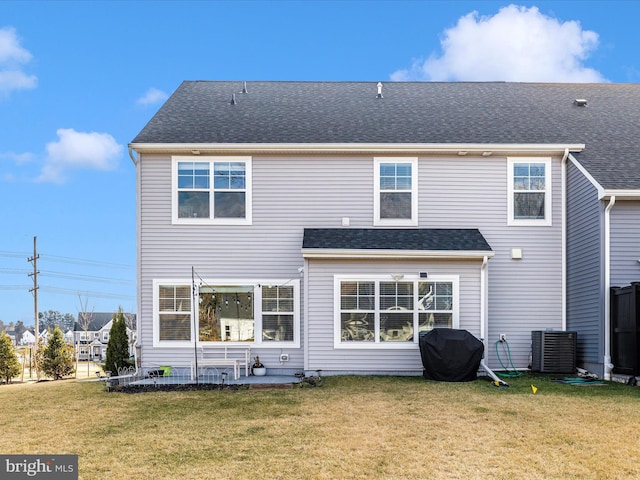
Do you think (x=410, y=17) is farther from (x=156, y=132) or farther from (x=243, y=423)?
(x=243, y=423)

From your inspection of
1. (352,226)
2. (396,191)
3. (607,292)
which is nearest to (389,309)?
(352,226)

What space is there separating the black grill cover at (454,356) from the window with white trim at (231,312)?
3157 millimetres

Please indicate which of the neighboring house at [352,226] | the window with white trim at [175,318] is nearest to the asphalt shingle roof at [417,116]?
the neighboring house at [352,226]

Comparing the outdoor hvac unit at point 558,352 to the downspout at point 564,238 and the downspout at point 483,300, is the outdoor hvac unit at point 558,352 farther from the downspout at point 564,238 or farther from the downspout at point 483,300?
the downspout at point 483,300

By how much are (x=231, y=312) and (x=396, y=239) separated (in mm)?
4015

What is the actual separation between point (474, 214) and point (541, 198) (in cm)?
160

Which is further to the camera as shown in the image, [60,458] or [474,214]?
[474,214]

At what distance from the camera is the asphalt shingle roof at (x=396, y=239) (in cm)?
1295

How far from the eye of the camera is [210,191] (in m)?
13.9

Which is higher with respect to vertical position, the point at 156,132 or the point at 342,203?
the point at 156,132

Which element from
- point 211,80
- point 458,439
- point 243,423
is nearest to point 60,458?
point 243,423

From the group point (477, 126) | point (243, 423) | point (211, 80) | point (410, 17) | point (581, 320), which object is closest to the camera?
point (243, 423)

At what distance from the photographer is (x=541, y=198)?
14.2m

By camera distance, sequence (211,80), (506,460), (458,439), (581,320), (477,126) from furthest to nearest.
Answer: (211,80)
(477,126)
(581,320)
(458,439)
(506,460)
